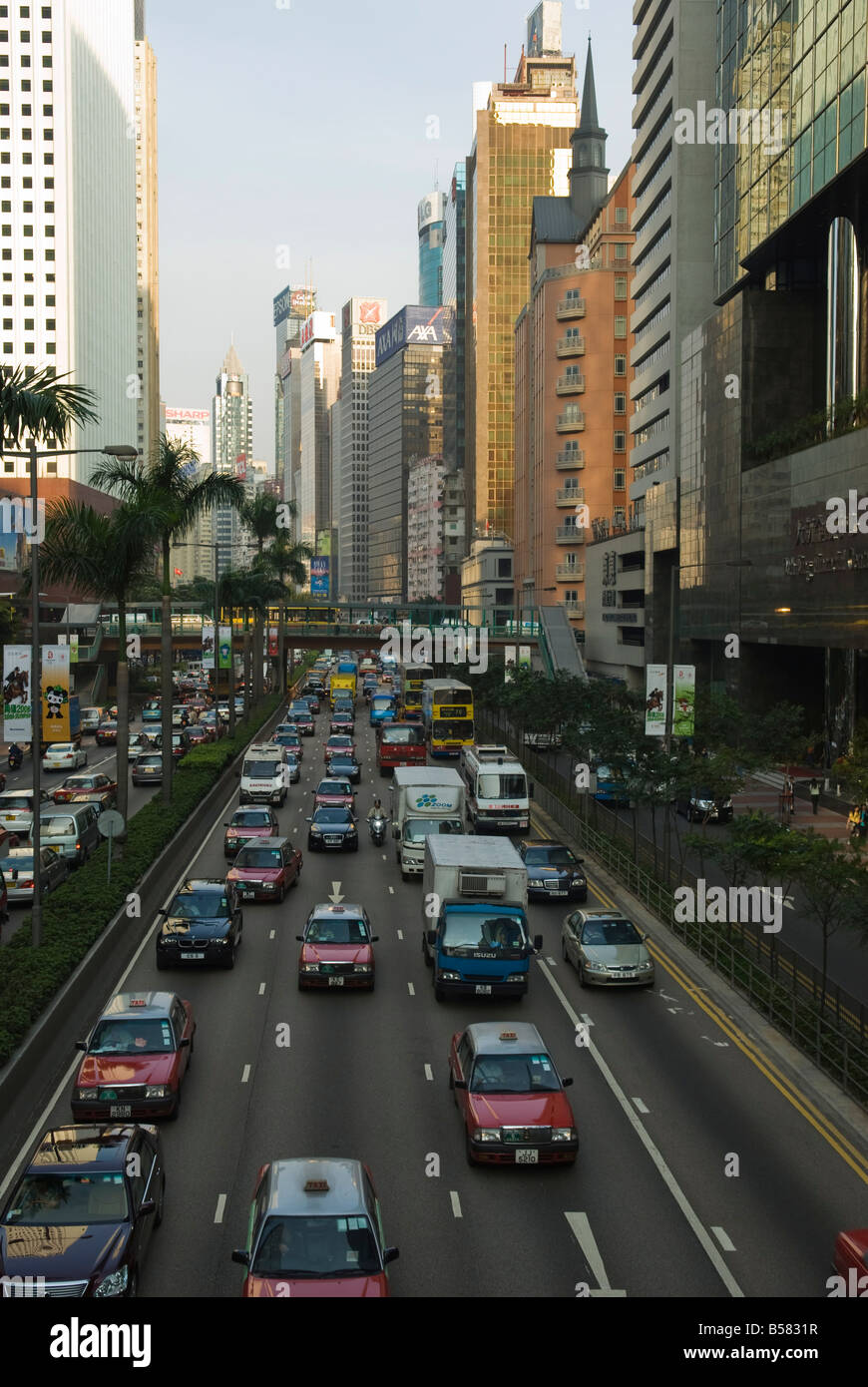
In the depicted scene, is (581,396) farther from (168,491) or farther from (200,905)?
(200,905)

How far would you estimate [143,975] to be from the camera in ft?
86.7

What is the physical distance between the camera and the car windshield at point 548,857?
34.8m

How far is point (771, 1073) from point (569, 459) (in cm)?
10765

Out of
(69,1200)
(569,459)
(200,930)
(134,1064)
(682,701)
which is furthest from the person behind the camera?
(569,459)

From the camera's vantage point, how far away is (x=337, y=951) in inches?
1001

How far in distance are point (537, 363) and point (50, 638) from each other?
5772 cm

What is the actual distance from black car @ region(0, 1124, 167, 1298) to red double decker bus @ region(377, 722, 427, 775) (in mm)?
46740

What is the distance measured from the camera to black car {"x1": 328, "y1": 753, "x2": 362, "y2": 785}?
56344 mm

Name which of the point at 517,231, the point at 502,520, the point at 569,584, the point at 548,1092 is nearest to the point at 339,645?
the point at 569,584

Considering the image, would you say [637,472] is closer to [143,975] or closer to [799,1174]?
[143,975]

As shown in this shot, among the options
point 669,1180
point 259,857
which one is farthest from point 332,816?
point 669,1180

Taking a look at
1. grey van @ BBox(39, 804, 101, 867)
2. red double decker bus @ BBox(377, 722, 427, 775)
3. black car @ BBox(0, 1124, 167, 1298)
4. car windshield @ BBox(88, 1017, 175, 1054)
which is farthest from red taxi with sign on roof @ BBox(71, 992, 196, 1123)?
red double decker bus @ BBox(377, 722, 427, 775)

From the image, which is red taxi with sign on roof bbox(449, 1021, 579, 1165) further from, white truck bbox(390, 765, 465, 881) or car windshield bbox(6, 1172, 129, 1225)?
white truck bbox(390, 765, 465, 881)

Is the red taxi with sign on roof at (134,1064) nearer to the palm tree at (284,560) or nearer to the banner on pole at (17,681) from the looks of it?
the banner on pole at (17,681)
